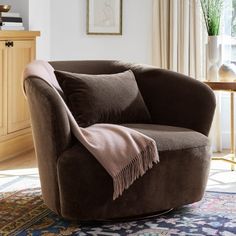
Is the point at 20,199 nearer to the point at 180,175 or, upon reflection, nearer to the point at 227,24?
the point at 180,175

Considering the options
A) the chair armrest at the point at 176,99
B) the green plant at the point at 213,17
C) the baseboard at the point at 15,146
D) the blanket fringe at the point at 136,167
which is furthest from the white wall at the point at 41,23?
the blanket fringe at the point at 136,167

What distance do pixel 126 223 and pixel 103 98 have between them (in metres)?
0.76

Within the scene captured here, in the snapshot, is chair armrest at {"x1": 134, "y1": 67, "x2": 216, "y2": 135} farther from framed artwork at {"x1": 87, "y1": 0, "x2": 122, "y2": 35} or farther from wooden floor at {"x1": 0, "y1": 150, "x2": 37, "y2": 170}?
framed artwork at {"x1": 87, "y1": 0, "x2": 122, "y2": 35}

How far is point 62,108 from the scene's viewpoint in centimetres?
288

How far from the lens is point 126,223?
9.91 ft

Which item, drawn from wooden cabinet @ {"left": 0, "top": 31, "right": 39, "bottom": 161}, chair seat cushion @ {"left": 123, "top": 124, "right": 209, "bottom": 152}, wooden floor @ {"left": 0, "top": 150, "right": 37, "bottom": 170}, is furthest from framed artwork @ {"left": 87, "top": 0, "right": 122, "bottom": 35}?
chair seat cushion @ {"left": 123, "top": 124, "right": 209, "bottom": 152}

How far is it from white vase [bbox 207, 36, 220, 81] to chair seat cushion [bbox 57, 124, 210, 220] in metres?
1.21

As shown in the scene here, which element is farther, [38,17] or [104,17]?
[104,17]

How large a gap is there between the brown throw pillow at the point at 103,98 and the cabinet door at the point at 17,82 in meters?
1.24

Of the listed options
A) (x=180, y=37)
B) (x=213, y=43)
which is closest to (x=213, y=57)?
(x=213, y=43)

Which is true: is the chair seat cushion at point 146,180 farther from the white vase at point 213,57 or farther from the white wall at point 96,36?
the white wall at point 96,36

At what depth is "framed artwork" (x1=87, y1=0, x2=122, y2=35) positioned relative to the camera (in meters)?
5.18

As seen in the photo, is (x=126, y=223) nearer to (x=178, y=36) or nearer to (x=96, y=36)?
(x=178, y=36)

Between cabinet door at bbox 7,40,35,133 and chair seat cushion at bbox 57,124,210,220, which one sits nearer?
chair seat cushion at bbox 57,124,210,220
